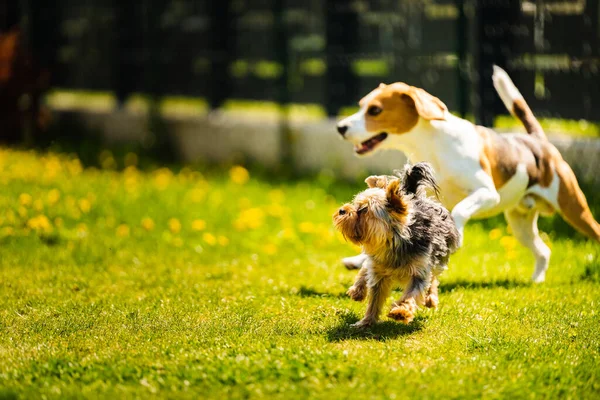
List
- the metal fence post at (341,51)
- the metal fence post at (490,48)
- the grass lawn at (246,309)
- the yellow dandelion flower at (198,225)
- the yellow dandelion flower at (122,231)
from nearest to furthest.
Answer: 1. the grass lawn at (246,309)
2. the yellow dandelion flower at (122,231)
3. the yellow dandelion flower at (198,225)
4. the metal fence post at (490,48)
5. the metal fence post at (341,51)

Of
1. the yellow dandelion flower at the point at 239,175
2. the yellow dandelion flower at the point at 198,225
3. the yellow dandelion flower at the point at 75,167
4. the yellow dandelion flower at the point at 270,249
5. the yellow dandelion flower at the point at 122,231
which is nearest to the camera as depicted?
the yellow dandelion flower at the point at 270,249

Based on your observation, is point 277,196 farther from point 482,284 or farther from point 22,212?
point 482,284

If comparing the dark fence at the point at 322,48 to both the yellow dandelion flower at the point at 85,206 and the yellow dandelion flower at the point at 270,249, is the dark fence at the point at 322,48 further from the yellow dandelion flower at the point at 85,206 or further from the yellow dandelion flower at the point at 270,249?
the yellow dandelion flower at the point at 85,206

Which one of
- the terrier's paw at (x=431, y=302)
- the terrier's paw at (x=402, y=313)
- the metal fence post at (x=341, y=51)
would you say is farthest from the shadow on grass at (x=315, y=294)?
the metal fence post at (x=341, y=51)

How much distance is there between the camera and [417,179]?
18.5ft

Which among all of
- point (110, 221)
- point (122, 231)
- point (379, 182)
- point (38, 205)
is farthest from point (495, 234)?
point (38, 205)

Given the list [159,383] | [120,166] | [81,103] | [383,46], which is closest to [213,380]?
[159,383]

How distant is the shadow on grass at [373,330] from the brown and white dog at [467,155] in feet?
4.01

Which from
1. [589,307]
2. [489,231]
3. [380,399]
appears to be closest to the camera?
[380,399]

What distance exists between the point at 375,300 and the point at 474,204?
1.32 metres

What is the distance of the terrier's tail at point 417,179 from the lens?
5.63m

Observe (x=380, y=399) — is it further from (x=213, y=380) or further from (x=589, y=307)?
(x=589, y=307)

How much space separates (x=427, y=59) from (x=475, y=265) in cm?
385

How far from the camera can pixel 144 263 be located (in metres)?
7.72
